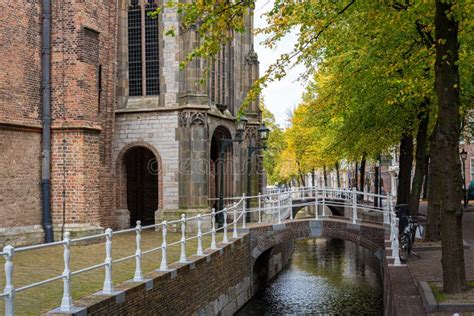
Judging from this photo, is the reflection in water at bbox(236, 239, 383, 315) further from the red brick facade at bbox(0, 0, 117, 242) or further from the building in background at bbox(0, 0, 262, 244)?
the red brick facade at bbox(0, 0, 117, 242)

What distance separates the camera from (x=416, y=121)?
750 inches

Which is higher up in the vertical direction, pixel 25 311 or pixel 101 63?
pixel 101 63

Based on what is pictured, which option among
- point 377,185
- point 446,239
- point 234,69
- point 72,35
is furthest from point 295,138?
point 446,239

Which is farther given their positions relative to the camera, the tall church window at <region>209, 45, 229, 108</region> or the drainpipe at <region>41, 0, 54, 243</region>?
the tall church window at <region>209, 45, 229, 108</region>

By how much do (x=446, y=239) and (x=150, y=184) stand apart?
1723 centimetres

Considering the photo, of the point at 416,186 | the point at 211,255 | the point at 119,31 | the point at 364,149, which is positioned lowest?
the point at 211,255

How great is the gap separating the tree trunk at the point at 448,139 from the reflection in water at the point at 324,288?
8605 millimetres

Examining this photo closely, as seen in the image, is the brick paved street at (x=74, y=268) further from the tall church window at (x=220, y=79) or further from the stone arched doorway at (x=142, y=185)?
the tall church window at (x=220, y=79)

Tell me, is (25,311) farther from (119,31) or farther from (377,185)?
(377,185)

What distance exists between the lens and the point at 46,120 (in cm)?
1700

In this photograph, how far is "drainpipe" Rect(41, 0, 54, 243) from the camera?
17.0 metres

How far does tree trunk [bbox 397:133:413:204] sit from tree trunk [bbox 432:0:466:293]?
11936 mm

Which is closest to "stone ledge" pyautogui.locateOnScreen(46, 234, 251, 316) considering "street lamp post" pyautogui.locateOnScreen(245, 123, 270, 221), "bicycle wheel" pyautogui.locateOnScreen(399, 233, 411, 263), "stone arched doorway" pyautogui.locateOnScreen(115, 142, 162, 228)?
"bicycle wheel" pyautogui.locateOnScreen(399, 233, 411, 263)

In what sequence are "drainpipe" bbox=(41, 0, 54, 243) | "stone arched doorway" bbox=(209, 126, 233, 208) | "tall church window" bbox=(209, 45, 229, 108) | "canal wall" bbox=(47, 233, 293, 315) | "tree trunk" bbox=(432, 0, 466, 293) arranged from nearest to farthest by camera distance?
"canal wall" bbox=(47, 233, 293, 315) → "tree trunk" bbox=(432, 0, 466, 293) → "drainpipe" bbox=(41, 0, 54, 243) → "tall church window" bbox=(209, 45, 229, 108) → "stone arched doorway" bbox=(209, 126, 233, 208)
